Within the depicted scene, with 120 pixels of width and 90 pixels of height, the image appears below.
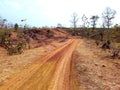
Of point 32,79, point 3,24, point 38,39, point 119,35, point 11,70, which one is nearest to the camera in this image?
point 32,79

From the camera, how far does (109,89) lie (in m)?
18.5

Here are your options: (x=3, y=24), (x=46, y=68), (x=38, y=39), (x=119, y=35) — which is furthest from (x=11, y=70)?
(x=3, y=24)

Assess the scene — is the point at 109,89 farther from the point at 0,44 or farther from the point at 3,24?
the point at 3,24

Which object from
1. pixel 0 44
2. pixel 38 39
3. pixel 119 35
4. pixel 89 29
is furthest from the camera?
pixel 89 29

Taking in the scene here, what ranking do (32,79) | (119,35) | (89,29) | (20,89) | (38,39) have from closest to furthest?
1. (20,89)
2. (32,79)
3. (119,35)
4. (38,39)
5. (89,29)

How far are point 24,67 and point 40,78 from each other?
230 inches

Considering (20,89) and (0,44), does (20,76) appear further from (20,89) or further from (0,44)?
(0,44)

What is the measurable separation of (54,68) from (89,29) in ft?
302

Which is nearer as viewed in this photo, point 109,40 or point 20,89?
point 20,89

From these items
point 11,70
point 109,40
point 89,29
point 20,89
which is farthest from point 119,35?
point 89,29

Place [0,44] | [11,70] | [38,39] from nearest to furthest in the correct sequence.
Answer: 1. [11,70]
2. [0,44]
3. [38,39]

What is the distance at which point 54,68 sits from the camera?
25875 mm

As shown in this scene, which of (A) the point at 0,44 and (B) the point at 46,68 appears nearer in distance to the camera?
(B) the point at 46,68

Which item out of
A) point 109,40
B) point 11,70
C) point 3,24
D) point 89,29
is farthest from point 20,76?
point 89,29
